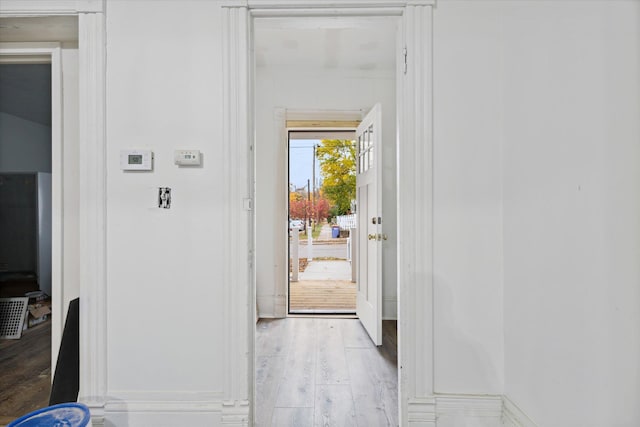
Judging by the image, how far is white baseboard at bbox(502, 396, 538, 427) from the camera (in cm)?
160

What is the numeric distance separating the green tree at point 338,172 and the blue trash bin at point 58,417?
22.8 ft

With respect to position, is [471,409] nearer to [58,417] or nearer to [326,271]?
[58,417]

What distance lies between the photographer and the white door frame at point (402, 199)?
1.78 metres

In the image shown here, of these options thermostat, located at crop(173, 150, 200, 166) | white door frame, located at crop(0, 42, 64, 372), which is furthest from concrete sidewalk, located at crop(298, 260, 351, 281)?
thermostat, located at crop(173, 150, 200, 166)

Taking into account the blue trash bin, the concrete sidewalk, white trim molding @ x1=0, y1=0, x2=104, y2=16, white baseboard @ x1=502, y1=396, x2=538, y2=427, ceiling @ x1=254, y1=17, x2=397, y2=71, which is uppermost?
ceiling @ x1=254, y1=17, x2=397, y2=71

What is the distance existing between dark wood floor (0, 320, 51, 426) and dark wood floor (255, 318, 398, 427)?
1.36 metres

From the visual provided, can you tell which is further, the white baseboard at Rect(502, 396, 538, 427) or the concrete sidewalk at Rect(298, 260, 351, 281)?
the concrete sidewalk at Rect(298, 260, 351, 281)

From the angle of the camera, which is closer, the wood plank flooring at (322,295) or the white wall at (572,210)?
the white wall at (572,210)

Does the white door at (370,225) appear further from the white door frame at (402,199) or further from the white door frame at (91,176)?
the white door frame at (91,176)

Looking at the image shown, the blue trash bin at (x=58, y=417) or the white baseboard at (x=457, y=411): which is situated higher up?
the blue trash bin at (x=58, y=417)

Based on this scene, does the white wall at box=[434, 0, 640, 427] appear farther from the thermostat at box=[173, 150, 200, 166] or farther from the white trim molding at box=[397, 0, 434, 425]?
the thermostat at box=[173, 150, 200, 166]

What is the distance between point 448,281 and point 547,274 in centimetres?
44

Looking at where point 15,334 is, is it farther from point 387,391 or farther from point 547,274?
point 547,274

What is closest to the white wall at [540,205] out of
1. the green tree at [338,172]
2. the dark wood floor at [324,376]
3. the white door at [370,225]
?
the dark wood floor at [324,376]
